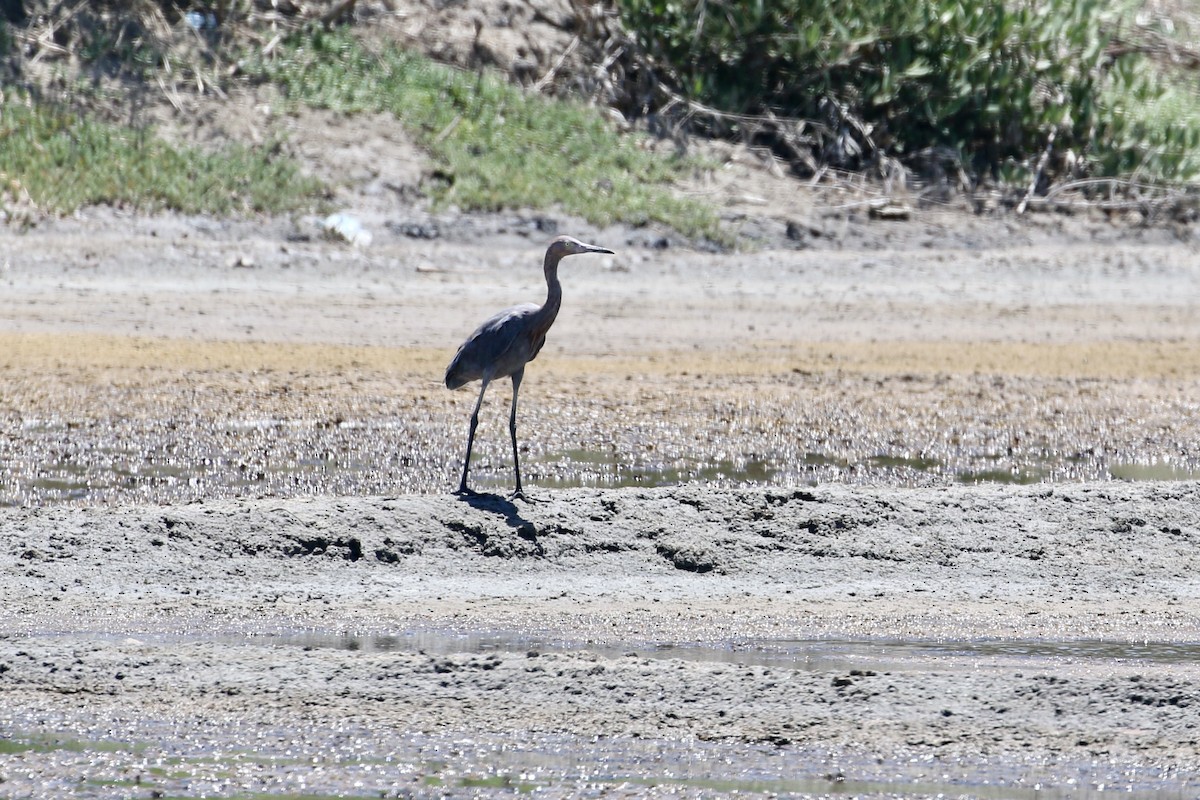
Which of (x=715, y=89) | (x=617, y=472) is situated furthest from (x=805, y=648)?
(x=715, y=89)

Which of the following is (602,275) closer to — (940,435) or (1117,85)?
(940,435)

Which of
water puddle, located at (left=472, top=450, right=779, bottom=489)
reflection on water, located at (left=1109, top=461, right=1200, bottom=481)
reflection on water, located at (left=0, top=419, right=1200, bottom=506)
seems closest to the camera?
reflection on water, located at (left=0, top=419, right=1200, bottom=506)

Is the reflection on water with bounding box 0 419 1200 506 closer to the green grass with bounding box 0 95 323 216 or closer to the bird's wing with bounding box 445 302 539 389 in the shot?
the bird's wing with bounding box 445 302 539 389

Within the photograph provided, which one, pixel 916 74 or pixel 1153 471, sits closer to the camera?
pixel 1153 471

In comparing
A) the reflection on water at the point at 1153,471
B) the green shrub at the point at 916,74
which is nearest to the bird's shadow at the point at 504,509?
the reflection on water at the point at 1153,471

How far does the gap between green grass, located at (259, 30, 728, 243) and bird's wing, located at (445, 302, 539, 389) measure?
795 centimetres

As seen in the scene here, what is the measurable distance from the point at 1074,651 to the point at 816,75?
43.1 ft

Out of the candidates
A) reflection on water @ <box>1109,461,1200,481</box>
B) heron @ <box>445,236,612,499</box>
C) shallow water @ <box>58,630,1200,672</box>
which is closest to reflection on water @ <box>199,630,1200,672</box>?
shallow water @ <box>58,630,1200,672</box>

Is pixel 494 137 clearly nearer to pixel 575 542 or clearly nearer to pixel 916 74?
pixel 916 74

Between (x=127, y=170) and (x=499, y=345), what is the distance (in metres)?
8.29

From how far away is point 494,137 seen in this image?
682 inches

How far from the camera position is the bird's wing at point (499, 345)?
8180 mm

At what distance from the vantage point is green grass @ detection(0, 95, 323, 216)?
14.9 meters

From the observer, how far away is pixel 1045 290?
52.0 ft
